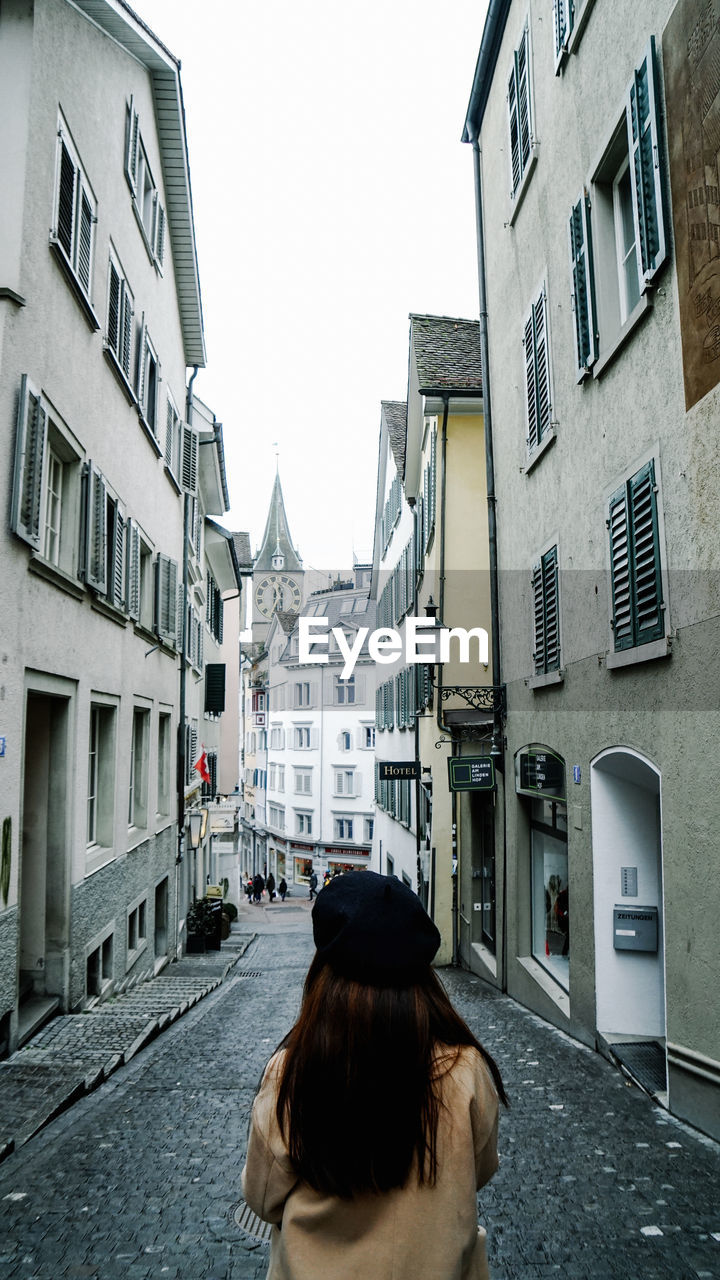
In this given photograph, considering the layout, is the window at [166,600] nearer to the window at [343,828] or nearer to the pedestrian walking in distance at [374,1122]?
the pedestrian walking in distance at [374,1122]

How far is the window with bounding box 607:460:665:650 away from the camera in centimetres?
655

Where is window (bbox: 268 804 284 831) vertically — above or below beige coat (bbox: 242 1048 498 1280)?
below

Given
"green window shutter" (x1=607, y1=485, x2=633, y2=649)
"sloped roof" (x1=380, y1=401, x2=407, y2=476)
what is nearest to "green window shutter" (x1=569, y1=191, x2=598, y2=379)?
"green window shutter" (x1=607, y1=485, x2=633, y2=649)

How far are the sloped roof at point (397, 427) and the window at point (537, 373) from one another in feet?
42.6

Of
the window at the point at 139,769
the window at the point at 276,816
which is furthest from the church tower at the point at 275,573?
the window at the point at 139,769

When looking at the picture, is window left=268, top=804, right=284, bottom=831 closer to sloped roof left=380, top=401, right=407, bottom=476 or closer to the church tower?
A: sloped roof left=380, top=401, right=407, bottom=476

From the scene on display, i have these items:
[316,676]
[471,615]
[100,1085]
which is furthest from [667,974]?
[316,676]

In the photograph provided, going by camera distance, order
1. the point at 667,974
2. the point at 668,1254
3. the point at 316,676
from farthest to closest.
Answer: the point at 316,676 → the point at 667,974 → the point at 668,1254

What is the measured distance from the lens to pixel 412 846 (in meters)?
22.8

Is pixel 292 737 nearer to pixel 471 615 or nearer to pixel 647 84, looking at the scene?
pixel 471 615

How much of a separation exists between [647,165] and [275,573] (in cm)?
9745

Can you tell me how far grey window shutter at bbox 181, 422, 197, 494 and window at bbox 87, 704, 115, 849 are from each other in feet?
24.8

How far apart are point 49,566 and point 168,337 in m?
9.73

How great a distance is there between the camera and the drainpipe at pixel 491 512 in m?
12.5
